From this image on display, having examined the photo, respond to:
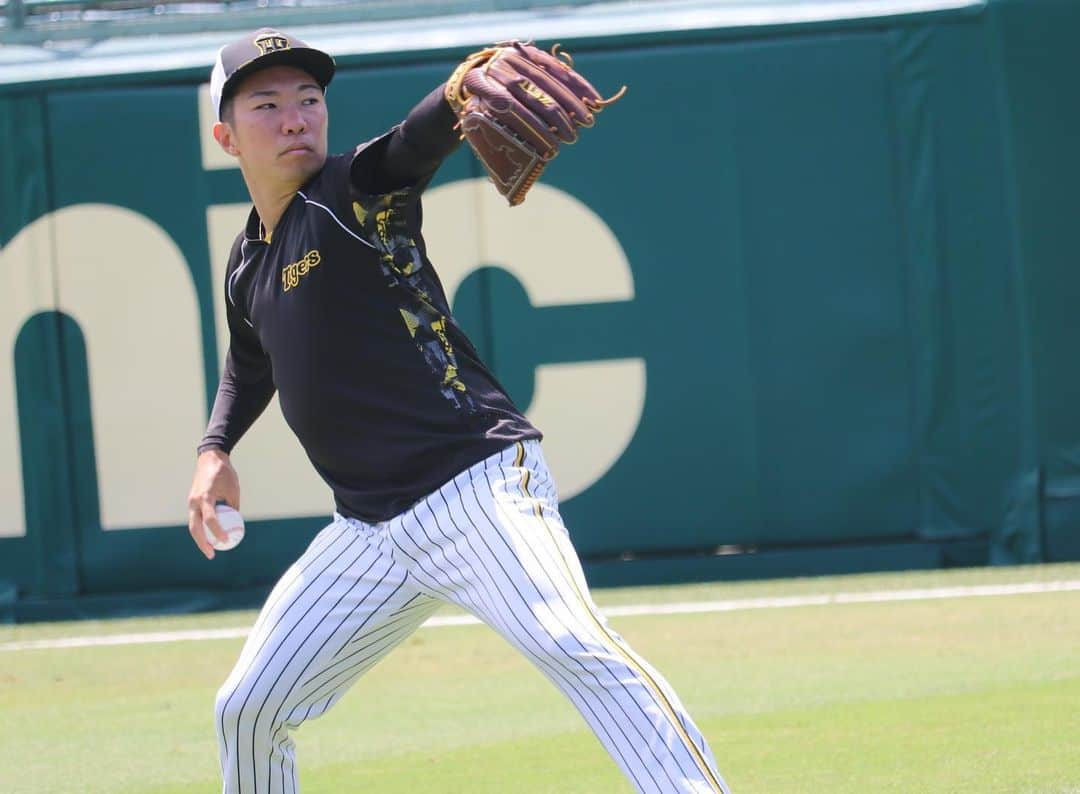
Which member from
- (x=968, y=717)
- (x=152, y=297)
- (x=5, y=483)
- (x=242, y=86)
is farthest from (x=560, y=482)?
(x=242, y=86)

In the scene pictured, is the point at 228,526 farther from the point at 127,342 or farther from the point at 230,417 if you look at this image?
the point at 127,342

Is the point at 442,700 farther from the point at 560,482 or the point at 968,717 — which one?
the point at 560,482

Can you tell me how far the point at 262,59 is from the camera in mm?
3688

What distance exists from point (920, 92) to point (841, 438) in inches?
81.1

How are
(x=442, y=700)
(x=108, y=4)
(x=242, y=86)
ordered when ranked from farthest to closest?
(x=108, y=4), (x=442, y=700), (x=242, y=86)

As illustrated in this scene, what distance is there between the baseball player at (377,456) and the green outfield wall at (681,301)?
19.2 feet

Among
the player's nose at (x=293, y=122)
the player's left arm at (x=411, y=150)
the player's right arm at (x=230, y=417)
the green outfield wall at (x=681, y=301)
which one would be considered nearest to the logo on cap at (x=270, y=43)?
the player's nose at (x=293, y=122)

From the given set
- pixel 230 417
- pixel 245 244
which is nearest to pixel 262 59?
pixel 245 244

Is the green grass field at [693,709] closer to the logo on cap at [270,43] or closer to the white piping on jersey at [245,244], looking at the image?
the white piping on jersey at [245,244]

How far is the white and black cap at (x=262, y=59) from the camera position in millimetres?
3693

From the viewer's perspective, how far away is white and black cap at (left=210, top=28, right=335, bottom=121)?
3.69 meters

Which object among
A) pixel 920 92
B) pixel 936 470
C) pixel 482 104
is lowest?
pixel 936 470

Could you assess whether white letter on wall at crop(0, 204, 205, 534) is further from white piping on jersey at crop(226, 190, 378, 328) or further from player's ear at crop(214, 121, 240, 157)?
player's ear at crop(214, 121, 240, 157)

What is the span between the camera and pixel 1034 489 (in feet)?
30.8
